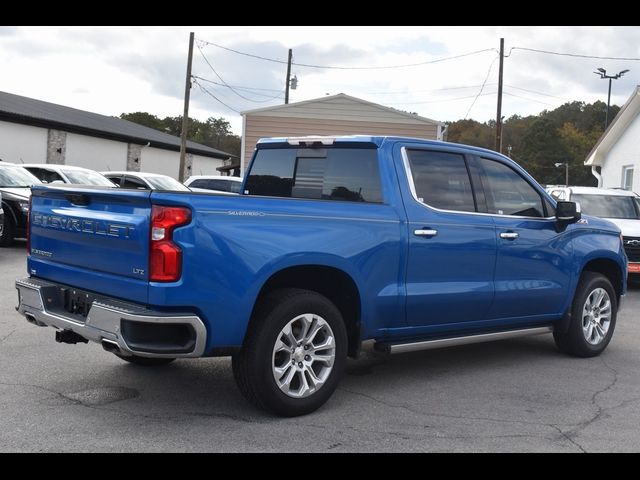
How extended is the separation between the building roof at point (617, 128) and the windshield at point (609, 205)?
873 cm

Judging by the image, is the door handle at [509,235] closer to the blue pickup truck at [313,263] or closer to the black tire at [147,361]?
the blue pickup truck at [313,263]

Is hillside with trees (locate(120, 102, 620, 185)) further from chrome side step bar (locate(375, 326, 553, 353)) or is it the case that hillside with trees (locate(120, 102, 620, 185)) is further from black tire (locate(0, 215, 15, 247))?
chrome side step bar (locate(375, 326, 553, 353))

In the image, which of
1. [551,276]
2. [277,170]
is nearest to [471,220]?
[551,276]

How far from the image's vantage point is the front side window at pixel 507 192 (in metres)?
6.37

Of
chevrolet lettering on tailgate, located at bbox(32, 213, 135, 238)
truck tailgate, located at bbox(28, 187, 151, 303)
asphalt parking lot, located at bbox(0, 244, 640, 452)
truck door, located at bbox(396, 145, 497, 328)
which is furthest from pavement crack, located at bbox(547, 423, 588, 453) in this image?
chevrolet lettering on tailgate, located at bbox(32, 213, 135, 238)

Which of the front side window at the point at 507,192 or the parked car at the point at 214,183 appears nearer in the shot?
the front side window at the point at 507,192

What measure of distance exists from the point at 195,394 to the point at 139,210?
1.63 metres

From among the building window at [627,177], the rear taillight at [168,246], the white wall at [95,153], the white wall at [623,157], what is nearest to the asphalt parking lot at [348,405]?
the rear taillight at [168,246]

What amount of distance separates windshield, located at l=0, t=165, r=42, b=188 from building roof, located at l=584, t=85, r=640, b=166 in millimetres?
16250

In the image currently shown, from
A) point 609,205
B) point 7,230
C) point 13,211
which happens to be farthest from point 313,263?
point 7,230

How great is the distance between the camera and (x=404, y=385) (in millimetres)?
5957

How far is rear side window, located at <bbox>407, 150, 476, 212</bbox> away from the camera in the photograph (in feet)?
19.1
